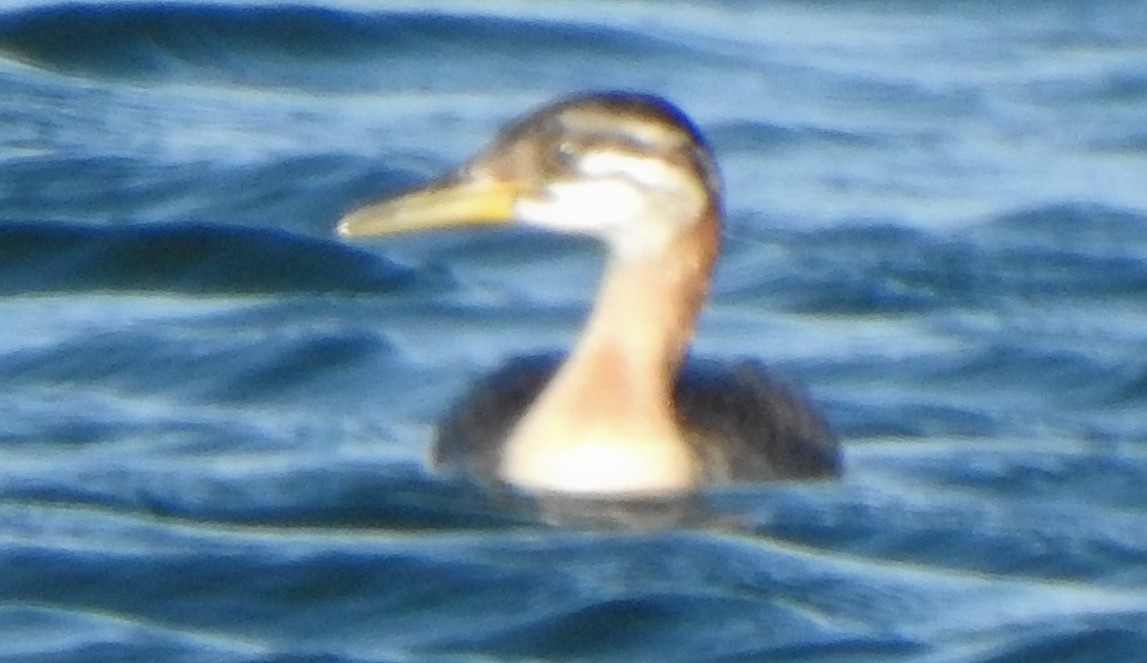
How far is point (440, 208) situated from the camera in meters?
11.5

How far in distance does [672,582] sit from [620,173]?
160 cm

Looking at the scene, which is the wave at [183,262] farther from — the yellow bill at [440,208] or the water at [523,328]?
the yellow bill at [440,208]

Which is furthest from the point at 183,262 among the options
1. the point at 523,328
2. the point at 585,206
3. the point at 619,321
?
the point at 619,321

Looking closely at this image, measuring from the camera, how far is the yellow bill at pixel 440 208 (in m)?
11.5

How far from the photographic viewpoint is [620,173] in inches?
453

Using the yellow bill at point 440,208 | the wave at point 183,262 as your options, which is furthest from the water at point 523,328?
the yellow bill at point 440,208

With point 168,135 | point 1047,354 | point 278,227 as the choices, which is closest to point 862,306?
point 1047,354

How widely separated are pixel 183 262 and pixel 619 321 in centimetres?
373

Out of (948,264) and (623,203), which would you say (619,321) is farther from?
(948,264)

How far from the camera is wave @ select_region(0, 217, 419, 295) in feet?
47.2

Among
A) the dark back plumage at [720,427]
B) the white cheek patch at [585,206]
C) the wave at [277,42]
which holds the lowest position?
the dark back plumage at [720,427]

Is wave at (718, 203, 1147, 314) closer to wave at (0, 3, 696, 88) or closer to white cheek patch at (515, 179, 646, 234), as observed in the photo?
white cheek patch at (515, 179, 646, 234)

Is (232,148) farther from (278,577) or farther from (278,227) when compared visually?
(278,577)

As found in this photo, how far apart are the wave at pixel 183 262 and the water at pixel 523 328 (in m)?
0.03
